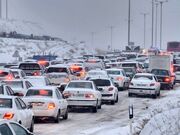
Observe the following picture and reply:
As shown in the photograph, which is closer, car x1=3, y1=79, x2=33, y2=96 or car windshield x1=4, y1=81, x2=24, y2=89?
car x1=3, y1=79, x2=33, y2=96

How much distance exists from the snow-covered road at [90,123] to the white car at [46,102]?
0.38 meters

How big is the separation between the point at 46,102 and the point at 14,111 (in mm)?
5935

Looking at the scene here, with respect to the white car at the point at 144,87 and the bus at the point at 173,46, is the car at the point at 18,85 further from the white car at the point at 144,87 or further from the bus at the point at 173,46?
the bus at the point at 173,46

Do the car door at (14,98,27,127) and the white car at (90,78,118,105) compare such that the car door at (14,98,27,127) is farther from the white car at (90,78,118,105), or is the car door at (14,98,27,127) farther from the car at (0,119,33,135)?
the white car at (90,78,118,105)

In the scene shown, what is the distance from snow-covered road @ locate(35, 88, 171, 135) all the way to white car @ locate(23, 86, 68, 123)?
38cm

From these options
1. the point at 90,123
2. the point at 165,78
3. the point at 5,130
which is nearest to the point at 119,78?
the point at 165,78

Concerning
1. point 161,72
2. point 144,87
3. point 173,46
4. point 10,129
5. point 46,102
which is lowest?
point 144,87

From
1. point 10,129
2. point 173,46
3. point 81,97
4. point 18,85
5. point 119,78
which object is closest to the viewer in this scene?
point 10,129

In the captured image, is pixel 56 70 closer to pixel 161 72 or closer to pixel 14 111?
pixel 161 72

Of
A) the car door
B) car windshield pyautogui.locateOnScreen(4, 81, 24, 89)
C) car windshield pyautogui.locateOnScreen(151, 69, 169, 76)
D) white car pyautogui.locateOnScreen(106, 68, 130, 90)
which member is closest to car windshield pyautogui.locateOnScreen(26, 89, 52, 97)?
the car door

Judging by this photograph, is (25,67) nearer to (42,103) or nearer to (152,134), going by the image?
(42,103)

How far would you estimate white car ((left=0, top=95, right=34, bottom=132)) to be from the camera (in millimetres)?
21125

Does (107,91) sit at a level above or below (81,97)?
below

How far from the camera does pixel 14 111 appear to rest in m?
21.3
